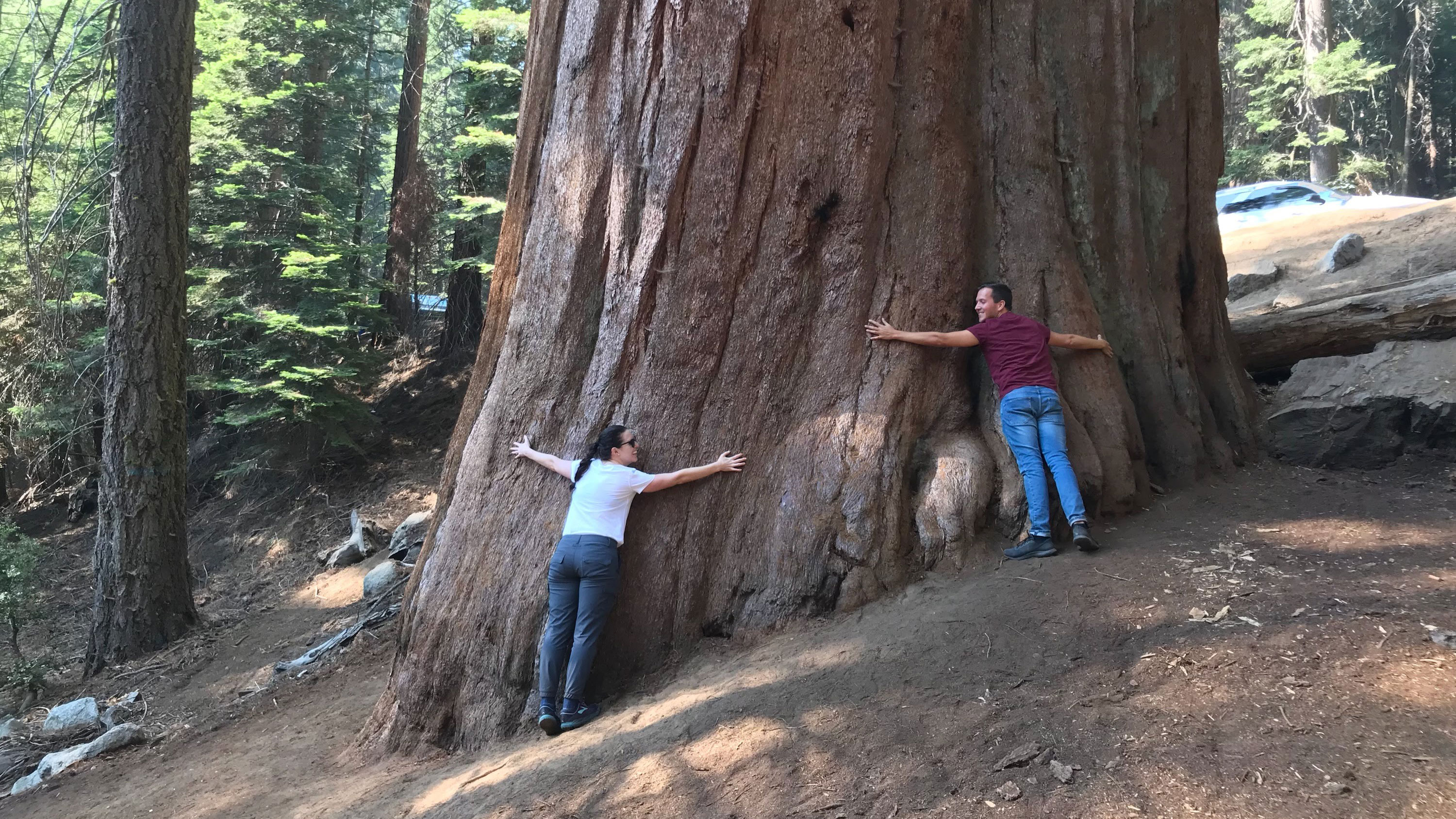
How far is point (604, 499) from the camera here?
5023 mm

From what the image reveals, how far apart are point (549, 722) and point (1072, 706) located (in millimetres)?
2752

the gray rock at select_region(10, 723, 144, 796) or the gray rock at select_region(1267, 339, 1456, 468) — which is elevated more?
the gray rock at select_region(1267, 339, 1456, 468)

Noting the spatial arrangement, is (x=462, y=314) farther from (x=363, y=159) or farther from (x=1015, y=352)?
(x=1015, y=352)

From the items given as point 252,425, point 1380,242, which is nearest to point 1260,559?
point 1380,242

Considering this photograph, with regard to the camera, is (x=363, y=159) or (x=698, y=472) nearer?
(x=698, y=472)

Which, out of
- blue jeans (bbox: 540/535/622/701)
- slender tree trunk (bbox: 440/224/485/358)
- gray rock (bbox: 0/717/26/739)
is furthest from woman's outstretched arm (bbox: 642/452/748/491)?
slender tree trunk (bbox: 440/224/485/358)

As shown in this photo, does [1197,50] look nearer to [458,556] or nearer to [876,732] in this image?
[876,732]

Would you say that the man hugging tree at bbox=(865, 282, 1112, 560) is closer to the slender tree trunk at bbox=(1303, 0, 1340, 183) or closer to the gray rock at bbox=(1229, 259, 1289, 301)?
the gray rock at bbox=(1229, 259, 1289, 301)

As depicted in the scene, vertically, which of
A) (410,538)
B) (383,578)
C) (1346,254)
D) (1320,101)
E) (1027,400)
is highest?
(1320,101)

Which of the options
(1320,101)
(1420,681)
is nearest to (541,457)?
(1420,681)

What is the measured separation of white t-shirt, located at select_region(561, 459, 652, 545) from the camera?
502 centimetres

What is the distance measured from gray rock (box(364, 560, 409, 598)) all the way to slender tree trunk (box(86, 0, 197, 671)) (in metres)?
2.00

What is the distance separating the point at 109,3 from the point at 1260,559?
11.7m

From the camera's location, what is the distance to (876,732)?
375cm
